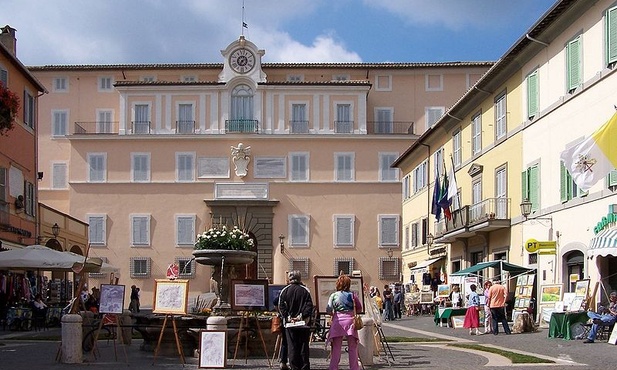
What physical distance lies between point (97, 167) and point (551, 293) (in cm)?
3553

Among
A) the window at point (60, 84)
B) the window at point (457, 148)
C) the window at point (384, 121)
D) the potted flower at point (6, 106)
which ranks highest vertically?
the window at point (60, 84)

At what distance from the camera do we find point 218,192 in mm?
54531

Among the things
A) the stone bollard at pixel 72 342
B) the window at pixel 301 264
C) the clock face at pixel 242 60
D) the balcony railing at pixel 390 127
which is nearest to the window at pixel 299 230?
the window at pixel 301 264

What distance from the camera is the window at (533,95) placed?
28688 mm

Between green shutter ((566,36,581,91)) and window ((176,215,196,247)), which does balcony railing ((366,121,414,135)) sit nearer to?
window ((176,215,196,247))

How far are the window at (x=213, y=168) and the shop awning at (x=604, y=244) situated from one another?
3424cm

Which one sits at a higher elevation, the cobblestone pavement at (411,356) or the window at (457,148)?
the window at (457,148)

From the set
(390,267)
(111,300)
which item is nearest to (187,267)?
(390,267)

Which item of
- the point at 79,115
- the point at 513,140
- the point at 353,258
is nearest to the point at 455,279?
the point at 513,140

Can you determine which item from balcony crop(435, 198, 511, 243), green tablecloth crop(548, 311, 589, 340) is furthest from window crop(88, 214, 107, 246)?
green tablecloth crop(548, 311, 589, 340)

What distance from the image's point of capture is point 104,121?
57.9 metres

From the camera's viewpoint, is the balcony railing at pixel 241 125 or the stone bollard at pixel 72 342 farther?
the balcony railing at pixel 241 125

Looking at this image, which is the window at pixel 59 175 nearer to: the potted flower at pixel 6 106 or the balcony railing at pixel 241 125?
the balcony railing at pixel 241 125

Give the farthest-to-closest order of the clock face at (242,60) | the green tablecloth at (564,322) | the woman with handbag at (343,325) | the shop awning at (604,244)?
1. the clock face at (242,60)
2. the green tablecloth at (564,322)
3. the shop awning at (604,244)
4. the woman with handbag at (343,325)
